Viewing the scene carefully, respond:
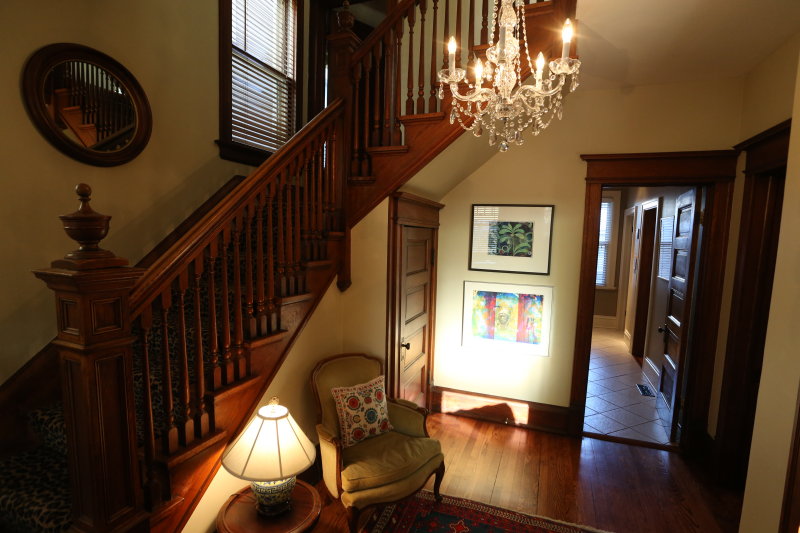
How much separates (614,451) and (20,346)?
4.10 m

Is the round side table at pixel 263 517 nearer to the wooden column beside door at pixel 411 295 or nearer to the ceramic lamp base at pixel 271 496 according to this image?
the ceramic lamp base at pixel 271 496

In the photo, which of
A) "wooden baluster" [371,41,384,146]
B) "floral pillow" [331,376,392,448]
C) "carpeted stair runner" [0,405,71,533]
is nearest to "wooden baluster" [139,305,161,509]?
"carpeted stair runner" [0,405,71,533]

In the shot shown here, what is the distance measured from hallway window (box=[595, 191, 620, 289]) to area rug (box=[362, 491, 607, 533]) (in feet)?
18.9

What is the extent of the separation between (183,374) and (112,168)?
138 cm

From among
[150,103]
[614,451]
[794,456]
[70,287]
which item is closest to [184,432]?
[70,287]

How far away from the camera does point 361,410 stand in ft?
8.03

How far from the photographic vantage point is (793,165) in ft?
5.15

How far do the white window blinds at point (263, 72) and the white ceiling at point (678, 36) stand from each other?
2434 mm

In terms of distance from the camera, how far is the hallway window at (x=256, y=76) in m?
2.82

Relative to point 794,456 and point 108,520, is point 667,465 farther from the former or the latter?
point 108,520

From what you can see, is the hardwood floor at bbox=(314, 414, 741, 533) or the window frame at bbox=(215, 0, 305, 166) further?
the window frame at bbox=(215, 0, 305, 166)

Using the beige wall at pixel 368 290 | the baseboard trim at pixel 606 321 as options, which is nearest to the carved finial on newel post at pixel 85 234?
the beige wall at pixel 368 290

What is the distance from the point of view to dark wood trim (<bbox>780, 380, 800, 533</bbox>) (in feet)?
4.75

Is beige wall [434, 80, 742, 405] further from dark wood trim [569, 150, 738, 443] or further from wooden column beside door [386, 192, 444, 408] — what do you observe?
wooden column beside door [386, 192, 444, 408]
